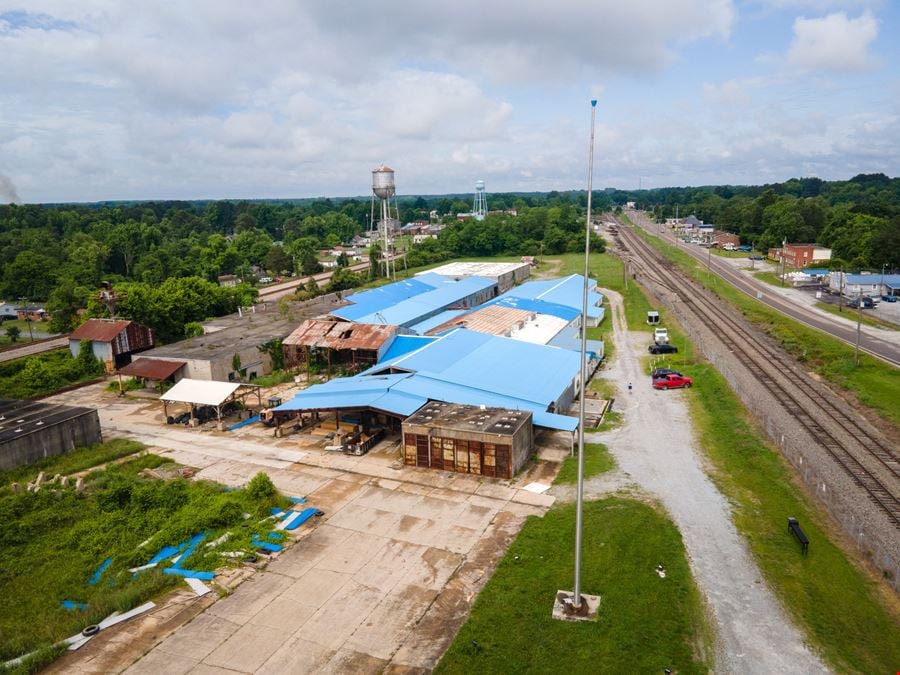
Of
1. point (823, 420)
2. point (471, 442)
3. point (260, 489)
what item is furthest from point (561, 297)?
point (260, 489)

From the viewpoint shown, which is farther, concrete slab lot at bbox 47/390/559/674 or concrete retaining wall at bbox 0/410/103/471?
concrete retaining wall at bbox 0/410/103/471

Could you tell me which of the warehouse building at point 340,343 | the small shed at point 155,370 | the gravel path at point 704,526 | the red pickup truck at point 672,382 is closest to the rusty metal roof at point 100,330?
the small shed at point 155,370

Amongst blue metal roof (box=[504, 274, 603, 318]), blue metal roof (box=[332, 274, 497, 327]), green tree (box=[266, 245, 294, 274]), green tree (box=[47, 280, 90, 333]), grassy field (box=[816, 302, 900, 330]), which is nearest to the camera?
blue metal roof (box=[332, 274, 497, 327])

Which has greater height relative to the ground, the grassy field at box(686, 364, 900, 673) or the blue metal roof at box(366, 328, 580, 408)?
the blue metal roof at box(366, 328, 580, 408)

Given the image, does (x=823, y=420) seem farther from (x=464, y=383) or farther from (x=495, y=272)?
(x=495, y=272)

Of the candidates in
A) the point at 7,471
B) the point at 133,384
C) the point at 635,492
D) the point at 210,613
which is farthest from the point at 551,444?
the point at 133,384

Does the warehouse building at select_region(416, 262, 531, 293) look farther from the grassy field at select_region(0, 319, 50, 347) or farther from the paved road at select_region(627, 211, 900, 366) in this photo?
the grassy field at select_region(0, 319, 50, 347)

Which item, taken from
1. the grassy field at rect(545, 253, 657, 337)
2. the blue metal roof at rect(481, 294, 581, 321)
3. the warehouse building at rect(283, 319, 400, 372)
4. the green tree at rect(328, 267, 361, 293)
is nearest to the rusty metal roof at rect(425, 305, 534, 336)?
the blue metal roof at rect(481, 294, 581, 321)
